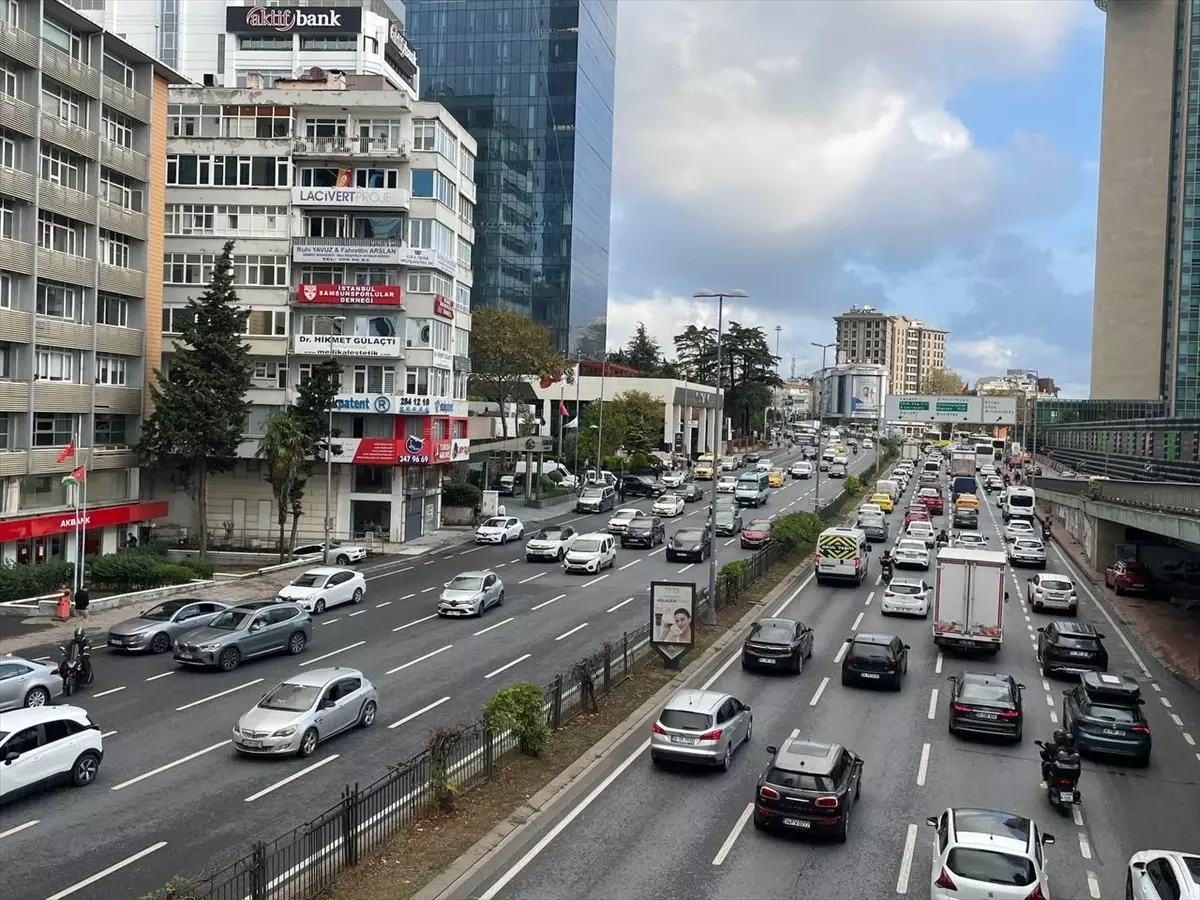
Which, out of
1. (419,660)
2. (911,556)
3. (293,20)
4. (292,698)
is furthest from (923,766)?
(293,20)

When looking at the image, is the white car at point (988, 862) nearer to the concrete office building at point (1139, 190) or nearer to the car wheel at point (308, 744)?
the car wheel at point (308, 744)

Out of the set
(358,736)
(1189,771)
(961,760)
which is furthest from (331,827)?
(1189,771)

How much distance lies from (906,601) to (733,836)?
24.5 metres

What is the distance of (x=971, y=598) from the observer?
110 feet

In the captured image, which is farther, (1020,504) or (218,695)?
(1020,504)

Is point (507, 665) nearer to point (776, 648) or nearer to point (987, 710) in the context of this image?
point (776, 648)

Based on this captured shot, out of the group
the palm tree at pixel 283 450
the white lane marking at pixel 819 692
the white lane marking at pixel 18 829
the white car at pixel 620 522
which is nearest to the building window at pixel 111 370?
the palm tree at pixel 283 450

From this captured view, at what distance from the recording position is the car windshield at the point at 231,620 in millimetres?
31481

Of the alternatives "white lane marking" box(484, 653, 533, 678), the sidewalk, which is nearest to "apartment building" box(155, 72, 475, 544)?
"white lane marking" box(484, 653, 533, 678)

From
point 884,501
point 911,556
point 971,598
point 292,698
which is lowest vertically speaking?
point 292,698

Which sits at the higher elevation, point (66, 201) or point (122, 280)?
point (66, 201)

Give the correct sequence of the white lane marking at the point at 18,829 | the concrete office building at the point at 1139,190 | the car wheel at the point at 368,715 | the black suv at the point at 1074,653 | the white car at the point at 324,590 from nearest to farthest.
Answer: the white lane marking at the point at 18,829 < the car wheel at the point at 368,715 < the black suv at the point at 1074,653 < the white car at the point at 324,590 < the concrete office building at the point at 1139,190

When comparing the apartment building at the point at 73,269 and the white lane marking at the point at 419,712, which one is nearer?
the white lane marking at the point at 419,712

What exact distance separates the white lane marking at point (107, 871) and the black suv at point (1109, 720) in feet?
60.7
